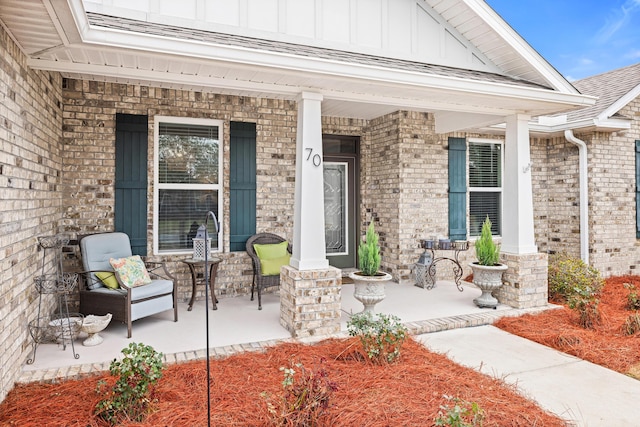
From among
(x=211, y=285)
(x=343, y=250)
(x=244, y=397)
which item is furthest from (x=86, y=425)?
(x=343, y=250)

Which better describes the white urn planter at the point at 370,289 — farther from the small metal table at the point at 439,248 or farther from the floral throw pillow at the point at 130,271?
the floral throw pillow at the point at 130,271

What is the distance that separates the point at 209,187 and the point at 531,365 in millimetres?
4271

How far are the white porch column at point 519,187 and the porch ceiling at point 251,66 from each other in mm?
240

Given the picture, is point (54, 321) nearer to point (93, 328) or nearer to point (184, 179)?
point (93, 328)

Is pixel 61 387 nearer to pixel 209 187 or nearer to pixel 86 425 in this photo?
pixel 86 425

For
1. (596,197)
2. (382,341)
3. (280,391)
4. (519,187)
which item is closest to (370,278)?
(382,341)

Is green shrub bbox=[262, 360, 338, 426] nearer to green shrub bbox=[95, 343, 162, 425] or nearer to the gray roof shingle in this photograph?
green shrub bbox=[95, 343, 162, 425]

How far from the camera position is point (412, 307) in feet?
17.0

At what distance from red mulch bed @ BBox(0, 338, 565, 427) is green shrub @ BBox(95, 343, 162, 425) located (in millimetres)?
83

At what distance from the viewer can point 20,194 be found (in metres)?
3.18

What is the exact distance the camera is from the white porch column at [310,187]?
4180 mm

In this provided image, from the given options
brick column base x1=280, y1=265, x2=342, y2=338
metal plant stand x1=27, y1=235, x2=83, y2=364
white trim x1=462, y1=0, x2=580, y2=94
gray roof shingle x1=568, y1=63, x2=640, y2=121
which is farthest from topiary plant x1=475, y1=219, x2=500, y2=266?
metal plant stand x1=27, y1=235, x2=83, y2=364

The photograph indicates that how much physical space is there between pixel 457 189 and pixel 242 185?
3.59m

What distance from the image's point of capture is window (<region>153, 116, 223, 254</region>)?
215 inches
